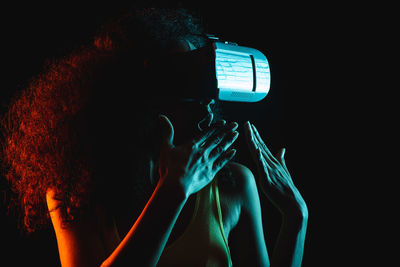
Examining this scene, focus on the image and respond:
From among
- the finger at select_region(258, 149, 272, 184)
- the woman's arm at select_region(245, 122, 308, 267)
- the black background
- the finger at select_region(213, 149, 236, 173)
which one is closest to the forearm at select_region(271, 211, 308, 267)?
the woman's arm at select_region(245, 122, 308, 267)

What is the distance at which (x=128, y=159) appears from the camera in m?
1.02

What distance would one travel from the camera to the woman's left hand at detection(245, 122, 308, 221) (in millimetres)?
892

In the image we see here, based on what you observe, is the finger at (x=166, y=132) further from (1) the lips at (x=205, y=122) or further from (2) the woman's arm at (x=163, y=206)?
(1) the lips at (x=205, y=122)

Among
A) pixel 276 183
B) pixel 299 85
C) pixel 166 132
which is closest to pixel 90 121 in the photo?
pixel 166 132

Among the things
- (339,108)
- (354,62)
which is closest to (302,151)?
(339,108)

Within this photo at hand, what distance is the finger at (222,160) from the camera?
83 cm

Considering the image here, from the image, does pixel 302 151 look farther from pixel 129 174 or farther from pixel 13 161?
pixel 13 161

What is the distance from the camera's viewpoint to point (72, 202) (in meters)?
0.92

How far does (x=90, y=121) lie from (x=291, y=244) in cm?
81

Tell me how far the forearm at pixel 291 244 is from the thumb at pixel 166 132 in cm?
46

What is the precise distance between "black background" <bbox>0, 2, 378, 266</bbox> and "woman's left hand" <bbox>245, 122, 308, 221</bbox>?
1.55 feet

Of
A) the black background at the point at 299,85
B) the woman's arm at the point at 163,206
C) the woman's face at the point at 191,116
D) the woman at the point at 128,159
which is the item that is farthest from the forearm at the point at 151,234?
the black background at the point at 299,85

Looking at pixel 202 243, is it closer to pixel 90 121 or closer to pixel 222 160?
pixel 222 160

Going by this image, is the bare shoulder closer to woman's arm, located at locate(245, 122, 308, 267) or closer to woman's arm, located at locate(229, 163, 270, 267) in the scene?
woman's arm, located at locate(229, 163, 270, 267)
